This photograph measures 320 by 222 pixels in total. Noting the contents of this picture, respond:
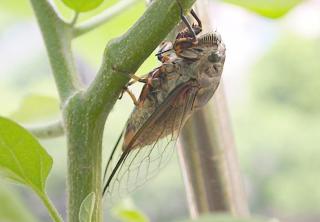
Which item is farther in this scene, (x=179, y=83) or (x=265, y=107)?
(x=265, y=107)

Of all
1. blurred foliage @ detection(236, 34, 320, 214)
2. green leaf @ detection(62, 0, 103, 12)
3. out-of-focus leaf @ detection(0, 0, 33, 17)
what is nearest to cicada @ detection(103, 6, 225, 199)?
green leaf @ detection(62, 0, 103, 12)

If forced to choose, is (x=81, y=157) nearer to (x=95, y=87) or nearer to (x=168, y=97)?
(x=95, y=87)

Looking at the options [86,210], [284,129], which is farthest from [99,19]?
[284,129]

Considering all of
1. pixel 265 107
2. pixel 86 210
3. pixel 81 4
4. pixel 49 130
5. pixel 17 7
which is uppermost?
pixel 265 107

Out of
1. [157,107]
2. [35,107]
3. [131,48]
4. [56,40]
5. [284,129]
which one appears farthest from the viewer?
[284,129]

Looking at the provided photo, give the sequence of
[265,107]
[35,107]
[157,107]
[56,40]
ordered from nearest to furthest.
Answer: [56,40] → [157,107] → [35,107] → [265,107]

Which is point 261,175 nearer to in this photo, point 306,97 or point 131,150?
point 306,97

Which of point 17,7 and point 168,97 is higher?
point 17,7
